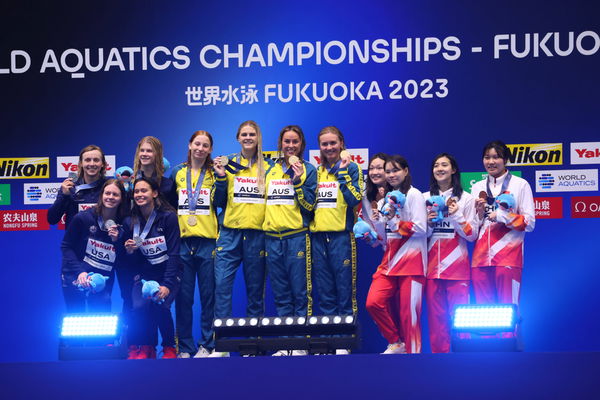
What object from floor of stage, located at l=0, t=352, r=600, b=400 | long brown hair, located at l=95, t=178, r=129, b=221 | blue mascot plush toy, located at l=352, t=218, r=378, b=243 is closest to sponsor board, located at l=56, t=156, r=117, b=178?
long brown hair, located at l=95, t=178, r=129, b=221

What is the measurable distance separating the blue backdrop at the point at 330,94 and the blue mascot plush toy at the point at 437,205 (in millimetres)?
936

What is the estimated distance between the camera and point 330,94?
23.3ft

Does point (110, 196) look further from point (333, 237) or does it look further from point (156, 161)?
point (333, 237)

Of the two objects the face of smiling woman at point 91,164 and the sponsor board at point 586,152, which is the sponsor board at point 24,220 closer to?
the face of smiling woman at point 91,164

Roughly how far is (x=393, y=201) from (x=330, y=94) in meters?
1.48

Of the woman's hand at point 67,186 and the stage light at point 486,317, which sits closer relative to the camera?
the stage light at point 486,317

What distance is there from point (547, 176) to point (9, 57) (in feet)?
15.3

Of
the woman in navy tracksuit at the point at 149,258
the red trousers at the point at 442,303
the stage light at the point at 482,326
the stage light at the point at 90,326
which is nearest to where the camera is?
the stage light at the point at 482,326

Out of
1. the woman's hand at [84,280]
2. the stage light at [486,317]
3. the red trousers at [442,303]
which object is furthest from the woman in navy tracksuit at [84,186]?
the stage light at [486,317]

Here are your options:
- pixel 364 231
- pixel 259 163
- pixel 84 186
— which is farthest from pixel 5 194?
pixel 364 231

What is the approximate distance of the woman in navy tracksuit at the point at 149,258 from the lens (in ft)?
19.0

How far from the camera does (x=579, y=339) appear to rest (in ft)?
22.8
